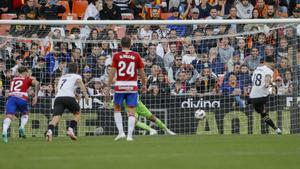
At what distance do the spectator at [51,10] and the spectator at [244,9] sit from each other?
533 cm

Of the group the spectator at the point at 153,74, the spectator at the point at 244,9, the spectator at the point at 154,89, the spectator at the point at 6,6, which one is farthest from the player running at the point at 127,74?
the spectator at the point at 6,6

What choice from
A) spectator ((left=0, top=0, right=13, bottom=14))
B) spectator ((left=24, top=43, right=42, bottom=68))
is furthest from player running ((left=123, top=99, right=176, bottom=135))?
spectator ((left=0, top=0, right=13, bottom=14))

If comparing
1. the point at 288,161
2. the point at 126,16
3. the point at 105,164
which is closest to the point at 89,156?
the point at 105,164

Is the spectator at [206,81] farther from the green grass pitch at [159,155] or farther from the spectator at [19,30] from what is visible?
the green grass pitch at [159,155]

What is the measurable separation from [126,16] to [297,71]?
269 inches

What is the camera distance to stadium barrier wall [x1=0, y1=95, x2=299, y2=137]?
21.7 meters

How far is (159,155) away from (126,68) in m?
4.85

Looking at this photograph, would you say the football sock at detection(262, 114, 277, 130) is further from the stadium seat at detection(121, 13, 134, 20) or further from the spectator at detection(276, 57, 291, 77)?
the stadium seat at detection(121, 13, 134, 20)

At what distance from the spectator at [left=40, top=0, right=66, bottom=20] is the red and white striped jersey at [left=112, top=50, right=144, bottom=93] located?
30.0 ft

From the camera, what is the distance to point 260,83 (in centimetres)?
2092

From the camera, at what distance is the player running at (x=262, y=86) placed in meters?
20.7

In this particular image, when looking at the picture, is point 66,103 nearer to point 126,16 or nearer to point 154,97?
point 154,97

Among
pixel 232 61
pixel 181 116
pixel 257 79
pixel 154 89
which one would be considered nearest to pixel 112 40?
pixel 154 89

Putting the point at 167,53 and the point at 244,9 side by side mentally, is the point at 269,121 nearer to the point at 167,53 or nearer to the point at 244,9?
the point at 167,53
